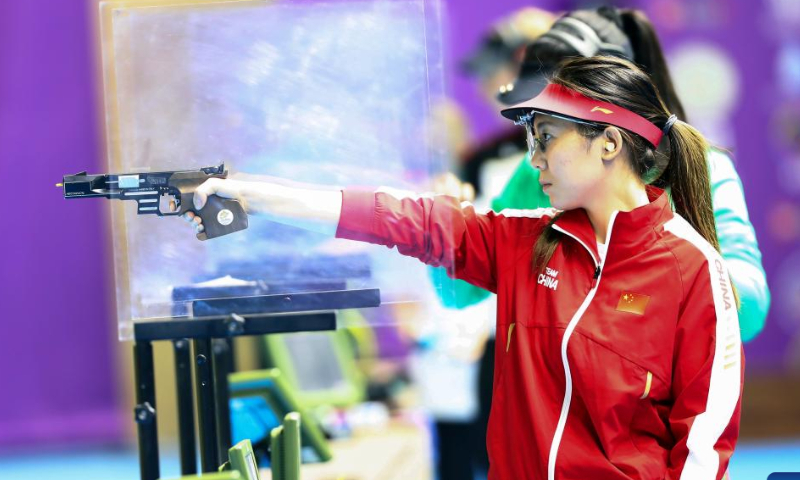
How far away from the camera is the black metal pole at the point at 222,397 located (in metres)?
2.35

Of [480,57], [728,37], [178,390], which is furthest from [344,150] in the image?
[728,37]

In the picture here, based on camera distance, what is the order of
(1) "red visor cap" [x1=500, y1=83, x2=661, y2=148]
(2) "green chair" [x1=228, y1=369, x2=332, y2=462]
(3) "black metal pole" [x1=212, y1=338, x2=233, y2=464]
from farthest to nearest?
(2) "green chair" [x1=228, y1=369, x2=332, y2=462], (3) "black metal pole" [x1=212, y1=338, x2=233, y2=464], (1) "red visor cap" [x1=500, y1=83, x2=661, y2=148]

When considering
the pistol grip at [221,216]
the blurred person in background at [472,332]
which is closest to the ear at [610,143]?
the pistol grip at [221,216]

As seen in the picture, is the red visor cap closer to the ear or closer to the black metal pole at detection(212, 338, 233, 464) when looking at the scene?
the ear

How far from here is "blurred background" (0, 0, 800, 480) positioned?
602 cm

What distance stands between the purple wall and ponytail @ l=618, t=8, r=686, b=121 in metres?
5.08

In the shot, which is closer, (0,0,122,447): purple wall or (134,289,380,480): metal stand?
(134,289,380,480): metal stand

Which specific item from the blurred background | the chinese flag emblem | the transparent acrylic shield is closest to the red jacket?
the chinese flag emblem

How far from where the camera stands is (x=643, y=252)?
191 centimetres

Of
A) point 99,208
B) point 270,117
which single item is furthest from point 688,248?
point 99,208

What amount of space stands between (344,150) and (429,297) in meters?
0.35

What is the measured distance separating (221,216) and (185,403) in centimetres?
60

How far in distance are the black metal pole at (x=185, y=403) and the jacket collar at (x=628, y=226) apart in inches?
33.5

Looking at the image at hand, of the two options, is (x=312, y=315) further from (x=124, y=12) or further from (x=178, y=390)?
(x=124, y=12)
